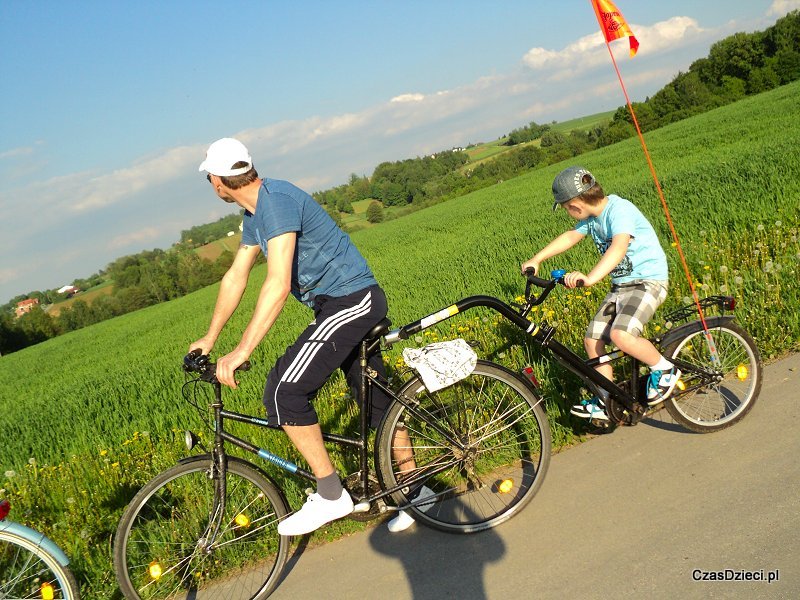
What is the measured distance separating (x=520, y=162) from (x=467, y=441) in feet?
219

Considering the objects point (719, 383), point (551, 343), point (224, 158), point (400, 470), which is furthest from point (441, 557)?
point (224, 158)

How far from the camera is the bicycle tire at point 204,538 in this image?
3156 mm

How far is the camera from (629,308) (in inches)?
146

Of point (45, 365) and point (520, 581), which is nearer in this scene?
point (520, 581)

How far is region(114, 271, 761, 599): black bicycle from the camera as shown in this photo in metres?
3.16

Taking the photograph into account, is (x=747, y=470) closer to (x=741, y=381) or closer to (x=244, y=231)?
(x=741, y=381)

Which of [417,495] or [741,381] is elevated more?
[417,495]

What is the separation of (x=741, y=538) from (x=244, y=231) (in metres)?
2.81

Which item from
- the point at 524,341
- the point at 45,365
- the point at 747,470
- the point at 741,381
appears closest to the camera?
the point at 747,470

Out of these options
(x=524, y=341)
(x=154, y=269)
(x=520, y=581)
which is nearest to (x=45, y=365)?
(x=524, y=341)

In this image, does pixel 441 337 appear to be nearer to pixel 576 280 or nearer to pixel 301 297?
pixel 576 280

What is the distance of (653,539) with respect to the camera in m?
2.77

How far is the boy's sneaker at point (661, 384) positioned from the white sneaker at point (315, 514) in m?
1.91

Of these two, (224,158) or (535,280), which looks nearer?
(224,158)
